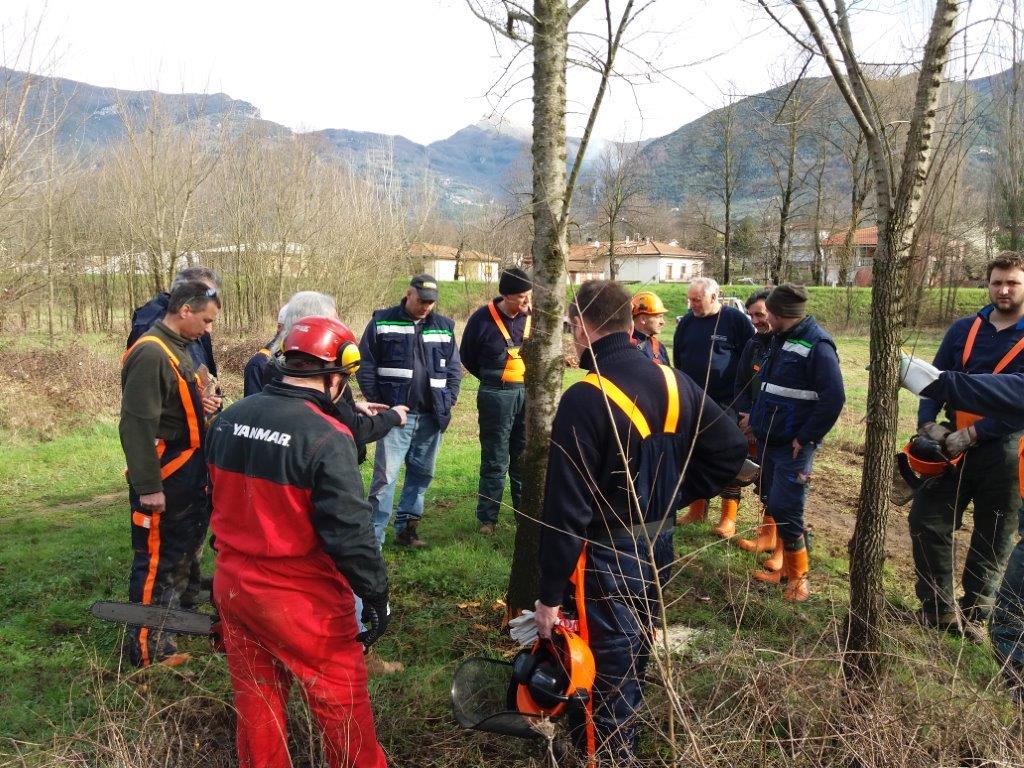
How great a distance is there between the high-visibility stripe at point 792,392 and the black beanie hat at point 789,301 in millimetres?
529

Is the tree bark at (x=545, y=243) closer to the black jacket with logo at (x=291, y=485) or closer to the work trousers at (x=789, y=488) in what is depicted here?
the black jacket with logo at (x=291, y=485)

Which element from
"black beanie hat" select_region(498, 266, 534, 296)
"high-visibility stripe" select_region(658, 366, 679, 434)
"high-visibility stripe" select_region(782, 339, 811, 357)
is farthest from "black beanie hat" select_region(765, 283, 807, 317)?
"high-visibility stripe" select_region(658, 366, 679, 434)

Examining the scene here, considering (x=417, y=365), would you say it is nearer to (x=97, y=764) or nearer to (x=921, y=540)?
(x=97, y=764)

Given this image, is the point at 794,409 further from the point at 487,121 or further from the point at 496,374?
the point at 487,121

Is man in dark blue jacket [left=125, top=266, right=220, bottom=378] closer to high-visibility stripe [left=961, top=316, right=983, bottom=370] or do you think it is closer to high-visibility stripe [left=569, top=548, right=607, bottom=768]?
high-visibility stripe [left=569, top=548, right=607, bottom=768]

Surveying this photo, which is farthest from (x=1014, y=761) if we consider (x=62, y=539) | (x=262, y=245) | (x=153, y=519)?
(x=262, y=245)

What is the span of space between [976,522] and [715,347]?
93.1 inches

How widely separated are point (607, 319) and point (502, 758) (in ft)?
6.28

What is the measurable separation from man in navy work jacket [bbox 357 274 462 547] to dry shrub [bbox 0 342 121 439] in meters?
6.87

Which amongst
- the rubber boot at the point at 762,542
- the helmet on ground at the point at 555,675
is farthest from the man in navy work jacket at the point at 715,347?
the helmet on ground at the point at 555,675

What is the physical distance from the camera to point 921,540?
4258mm

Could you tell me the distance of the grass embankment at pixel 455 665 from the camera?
7.64 feet

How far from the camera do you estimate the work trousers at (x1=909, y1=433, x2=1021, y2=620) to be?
397cm


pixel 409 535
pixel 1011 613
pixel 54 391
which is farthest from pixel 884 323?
pixel 54 391
